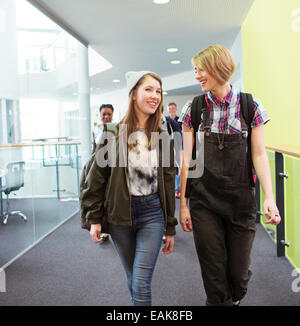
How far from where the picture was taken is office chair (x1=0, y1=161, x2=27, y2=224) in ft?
12.2

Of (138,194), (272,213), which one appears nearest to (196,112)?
(138,194)

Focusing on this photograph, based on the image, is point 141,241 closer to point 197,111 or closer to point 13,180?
point 197,111

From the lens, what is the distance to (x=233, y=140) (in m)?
1.84

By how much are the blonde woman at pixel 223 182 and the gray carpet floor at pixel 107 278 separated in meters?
0.90

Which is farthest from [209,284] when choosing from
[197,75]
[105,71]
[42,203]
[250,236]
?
[105,71]

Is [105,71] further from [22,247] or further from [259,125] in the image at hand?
[259,125]

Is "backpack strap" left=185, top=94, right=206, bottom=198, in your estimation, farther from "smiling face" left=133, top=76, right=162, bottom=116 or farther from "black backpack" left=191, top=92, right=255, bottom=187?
"smiling face" left=133, top=76, right=162, bottom=116

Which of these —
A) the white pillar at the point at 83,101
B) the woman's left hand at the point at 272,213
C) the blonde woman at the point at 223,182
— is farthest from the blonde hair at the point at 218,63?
the white pillar at the point at 83,101

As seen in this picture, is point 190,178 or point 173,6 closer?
point 190,178

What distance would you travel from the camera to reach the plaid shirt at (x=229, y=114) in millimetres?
1856

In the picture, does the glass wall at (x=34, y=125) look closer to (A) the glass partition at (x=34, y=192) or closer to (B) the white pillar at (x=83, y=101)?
(A) the glass partition at (x=34, y=192)

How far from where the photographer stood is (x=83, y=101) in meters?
6.61

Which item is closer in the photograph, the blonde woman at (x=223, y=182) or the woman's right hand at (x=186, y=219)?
the blonde woman at (x=223, y=182)
